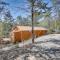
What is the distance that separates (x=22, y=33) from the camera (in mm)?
19062

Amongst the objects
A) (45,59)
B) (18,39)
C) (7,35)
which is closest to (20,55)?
(45,59)

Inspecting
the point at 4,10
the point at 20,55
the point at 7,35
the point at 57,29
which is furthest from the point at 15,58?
the point at 57,29

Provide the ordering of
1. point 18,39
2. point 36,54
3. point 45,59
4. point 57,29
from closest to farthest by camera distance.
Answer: point 45,59 < point 36,54 < point 18,39 < point 57,29

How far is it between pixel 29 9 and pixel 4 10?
101 inches

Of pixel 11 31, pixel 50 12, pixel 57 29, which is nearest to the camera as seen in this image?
pixel 50 12

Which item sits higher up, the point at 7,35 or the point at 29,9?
the point at 29,9

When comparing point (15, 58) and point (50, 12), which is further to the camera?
point (50, 12)

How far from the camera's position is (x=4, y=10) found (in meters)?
8.42

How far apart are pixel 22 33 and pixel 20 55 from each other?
11651 mm

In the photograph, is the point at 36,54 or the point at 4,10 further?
the point at 4,10

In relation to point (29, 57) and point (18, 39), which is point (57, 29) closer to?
point (18, 39)

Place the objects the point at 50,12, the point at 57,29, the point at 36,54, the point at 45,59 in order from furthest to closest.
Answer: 1. the point at 57,29
2. the point at 50,12
3. the point at 36,54
4. the point at 45,59

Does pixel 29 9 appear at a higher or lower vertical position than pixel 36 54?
higher

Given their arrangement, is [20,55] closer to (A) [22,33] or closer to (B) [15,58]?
(B) [15,58]
